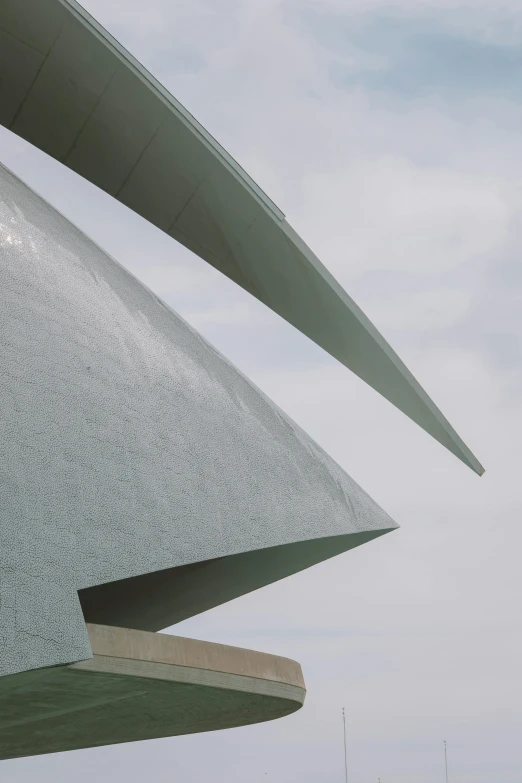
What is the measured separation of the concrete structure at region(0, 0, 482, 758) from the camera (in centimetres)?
731

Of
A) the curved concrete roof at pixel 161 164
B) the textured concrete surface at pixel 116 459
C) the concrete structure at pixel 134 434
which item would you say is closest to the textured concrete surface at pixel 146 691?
the concrete structure at pixel 134 434

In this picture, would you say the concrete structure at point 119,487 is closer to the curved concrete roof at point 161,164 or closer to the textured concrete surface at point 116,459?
the textured concrete surface at point 116,459

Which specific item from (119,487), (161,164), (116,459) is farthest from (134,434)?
(161,164)

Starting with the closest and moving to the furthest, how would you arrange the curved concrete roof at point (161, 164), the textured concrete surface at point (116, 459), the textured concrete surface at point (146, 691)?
the textured concrete surface at point (116, 459) < the textured concrete surface at point (146, 691) < the curved concrete roof at point (161, 164)

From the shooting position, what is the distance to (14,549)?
6.82 metres

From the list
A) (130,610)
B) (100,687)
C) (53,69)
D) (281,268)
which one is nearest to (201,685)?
(100,687)

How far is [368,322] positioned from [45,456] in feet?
18.9

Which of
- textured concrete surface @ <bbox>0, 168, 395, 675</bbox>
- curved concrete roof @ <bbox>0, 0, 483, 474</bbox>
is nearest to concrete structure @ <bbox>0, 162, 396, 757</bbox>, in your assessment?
textured concrete surface @ <bbox>0, 168, 395, 675</bbox>

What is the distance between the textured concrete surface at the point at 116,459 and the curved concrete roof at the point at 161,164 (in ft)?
3.89

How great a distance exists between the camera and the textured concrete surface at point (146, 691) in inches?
297

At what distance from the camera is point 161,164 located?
447 inches

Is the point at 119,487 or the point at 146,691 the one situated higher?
the point at 119,487

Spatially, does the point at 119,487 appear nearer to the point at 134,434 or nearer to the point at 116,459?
the point at 116,459

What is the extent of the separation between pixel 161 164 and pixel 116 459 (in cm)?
462
